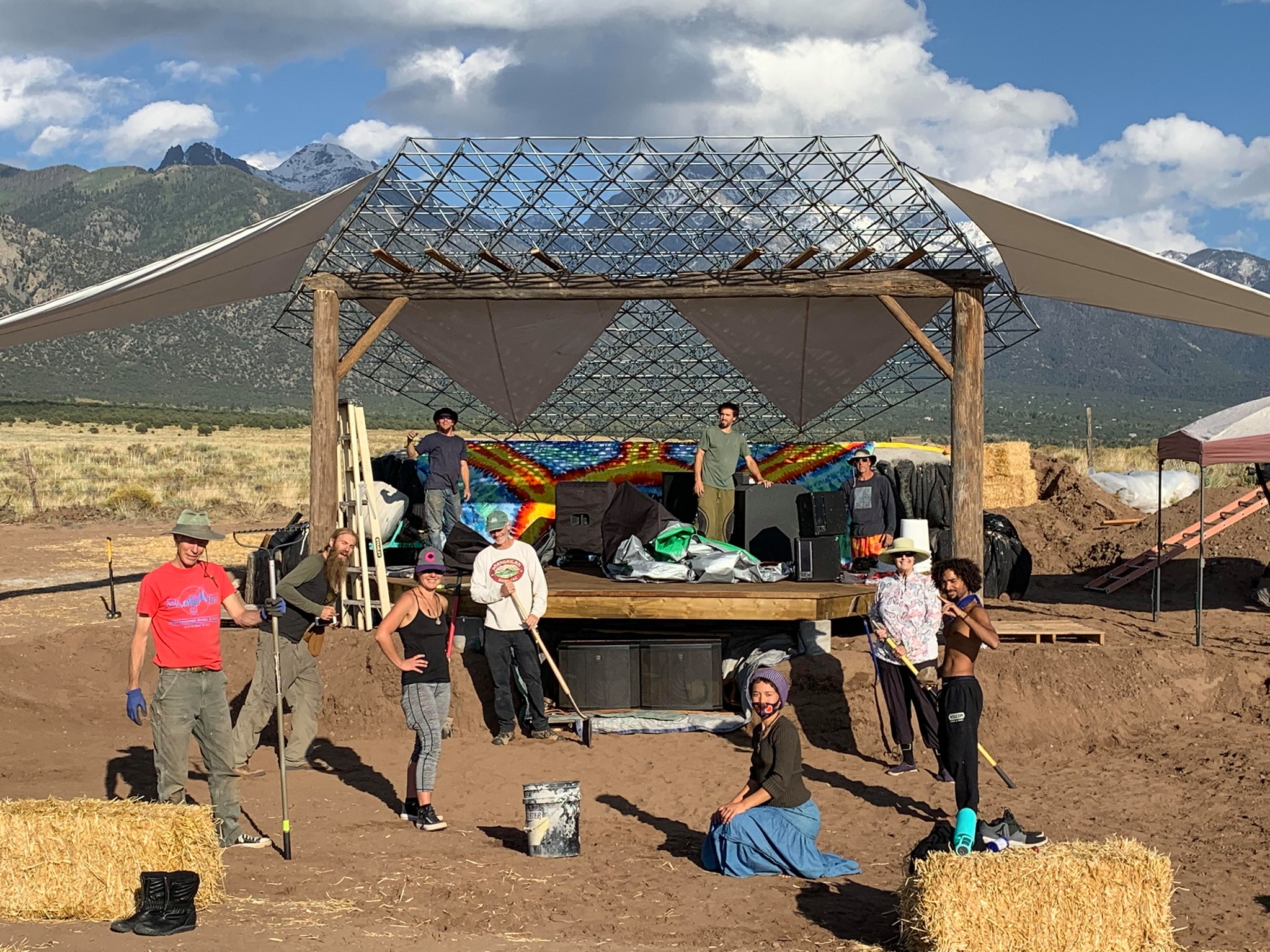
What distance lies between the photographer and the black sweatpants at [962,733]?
24.2 feet

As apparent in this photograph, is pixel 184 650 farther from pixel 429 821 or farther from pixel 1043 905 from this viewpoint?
pixel 1043 905

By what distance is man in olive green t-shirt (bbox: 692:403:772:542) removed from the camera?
13.2 metres

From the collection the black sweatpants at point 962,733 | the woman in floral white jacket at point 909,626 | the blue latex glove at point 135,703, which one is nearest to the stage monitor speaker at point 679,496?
the woman in floral white jacket at point 909,626

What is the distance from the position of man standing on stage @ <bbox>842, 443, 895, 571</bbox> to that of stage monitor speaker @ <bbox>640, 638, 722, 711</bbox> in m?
3.14

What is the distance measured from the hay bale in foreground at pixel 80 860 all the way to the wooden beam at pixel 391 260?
762cm

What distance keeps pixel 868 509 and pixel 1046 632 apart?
2.49 m

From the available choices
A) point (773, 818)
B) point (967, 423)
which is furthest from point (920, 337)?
point (773, 818)

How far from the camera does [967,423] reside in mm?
12312

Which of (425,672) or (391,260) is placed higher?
(391,260)

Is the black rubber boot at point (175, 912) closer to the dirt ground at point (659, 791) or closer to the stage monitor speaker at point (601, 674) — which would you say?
the dirt ground at point (659, 791)

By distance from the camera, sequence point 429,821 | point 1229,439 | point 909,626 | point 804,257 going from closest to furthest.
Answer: point 429,821, point 909,626, point 804,257, point 1229,439

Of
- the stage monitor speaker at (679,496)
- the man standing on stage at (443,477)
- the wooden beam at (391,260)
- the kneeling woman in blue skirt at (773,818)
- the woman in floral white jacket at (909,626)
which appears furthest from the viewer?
the stage monitor speaker at (679,496)

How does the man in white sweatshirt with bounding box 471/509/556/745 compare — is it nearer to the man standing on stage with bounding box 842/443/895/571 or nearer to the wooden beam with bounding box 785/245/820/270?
the wooden beam with bounding box 785/245/820/270

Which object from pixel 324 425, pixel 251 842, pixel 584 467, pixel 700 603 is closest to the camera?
pixel 251 842
